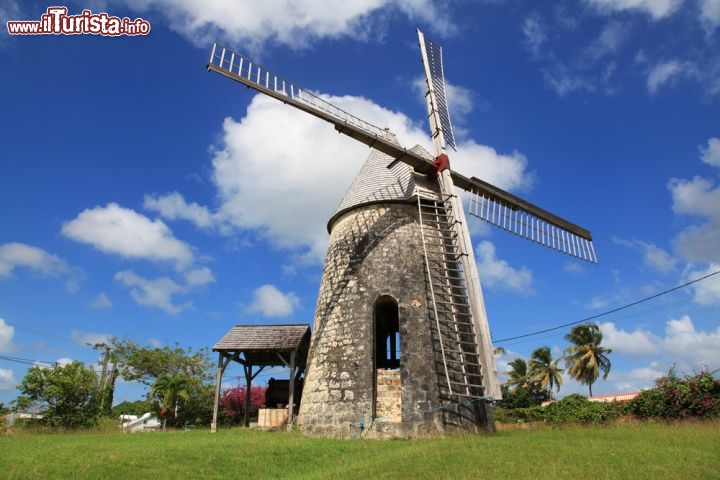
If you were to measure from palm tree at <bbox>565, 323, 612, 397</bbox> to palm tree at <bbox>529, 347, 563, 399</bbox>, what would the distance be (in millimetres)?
2467

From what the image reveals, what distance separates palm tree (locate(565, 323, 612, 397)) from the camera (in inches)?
1336

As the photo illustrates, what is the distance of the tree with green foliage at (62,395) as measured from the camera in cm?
1569

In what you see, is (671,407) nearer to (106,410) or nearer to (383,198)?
(383,198)

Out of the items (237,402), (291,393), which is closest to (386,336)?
(291,393)

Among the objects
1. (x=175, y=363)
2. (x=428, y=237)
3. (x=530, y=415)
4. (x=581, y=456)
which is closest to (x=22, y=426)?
(x=175, y=363)

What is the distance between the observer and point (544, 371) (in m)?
37.9

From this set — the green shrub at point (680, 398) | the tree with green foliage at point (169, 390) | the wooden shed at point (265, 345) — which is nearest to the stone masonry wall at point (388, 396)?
the wooden shed at point (265, 345)

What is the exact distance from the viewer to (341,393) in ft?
39.0

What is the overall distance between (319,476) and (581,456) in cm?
426

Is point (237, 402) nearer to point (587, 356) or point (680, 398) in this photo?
point (680, 398)

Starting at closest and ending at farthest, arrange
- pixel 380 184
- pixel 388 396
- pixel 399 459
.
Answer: pixel 399 459
pixel 388 396
pixel 380 184

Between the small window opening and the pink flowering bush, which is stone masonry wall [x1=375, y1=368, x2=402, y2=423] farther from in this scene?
the pink flowering bush

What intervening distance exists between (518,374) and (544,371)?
2.68 metres

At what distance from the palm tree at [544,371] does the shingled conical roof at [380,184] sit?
29.1 m
